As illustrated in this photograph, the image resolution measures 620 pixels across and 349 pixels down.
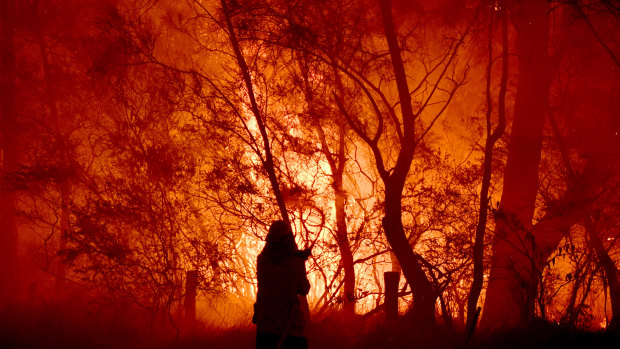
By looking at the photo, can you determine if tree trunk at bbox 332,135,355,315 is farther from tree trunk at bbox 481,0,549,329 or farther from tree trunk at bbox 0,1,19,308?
tree trunk at bbox 0,1,19,308

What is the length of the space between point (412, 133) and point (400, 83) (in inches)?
26.2

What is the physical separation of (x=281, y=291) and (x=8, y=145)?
471 inches

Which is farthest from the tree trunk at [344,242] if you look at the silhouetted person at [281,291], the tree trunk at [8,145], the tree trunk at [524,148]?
the tree trunk at [8,145]

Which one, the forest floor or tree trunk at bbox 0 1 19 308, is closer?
the forest floor

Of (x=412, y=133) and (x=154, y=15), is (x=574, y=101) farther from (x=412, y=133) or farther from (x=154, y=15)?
(x=154, y=15)

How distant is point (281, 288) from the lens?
5.34 metres

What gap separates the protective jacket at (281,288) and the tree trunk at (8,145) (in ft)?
35.6

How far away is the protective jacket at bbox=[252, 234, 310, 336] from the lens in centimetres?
531

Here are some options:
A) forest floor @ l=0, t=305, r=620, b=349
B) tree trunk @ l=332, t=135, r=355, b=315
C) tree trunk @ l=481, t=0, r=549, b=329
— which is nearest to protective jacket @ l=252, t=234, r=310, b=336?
forest floor @ l=0, t=305, r=620, b=349

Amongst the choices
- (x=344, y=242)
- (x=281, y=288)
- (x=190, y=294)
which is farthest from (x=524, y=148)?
(x=281, y=288)

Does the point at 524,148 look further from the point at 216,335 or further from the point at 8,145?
the point at 8,145

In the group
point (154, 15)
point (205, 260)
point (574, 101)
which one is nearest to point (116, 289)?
point (205, 260)

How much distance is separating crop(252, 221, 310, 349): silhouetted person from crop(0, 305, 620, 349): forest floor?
6.57 ft

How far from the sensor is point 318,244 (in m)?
Result: 10.1
